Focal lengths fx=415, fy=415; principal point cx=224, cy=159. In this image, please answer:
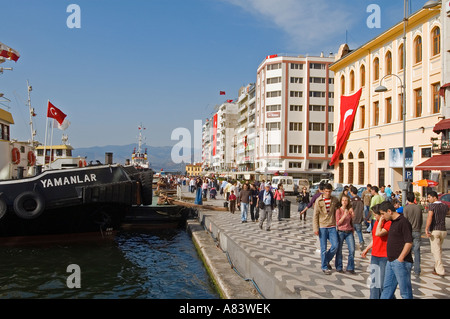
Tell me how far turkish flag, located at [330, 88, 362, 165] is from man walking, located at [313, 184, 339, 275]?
2985cm

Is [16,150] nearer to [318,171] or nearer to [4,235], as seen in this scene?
[4,235]

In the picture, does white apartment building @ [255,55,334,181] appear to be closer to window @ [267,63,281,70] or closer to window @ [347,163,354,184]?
window @ [267,63,281,70]

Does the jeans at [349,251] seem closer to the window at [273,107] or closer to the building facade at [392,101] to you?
the building facade at [392,101]

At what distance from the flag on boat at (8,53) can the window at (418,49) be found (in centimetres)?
2456

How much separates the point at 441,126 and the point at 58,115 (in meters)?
20.4

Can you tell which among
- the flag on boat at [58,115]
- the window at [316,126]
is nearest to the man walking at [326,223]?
the flag on boat at [58,115]

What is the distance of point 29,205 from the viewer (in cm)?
1388

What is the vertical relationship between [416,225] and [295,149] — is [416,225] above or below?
below

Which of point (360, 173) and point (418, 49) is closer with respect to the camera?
point (418, 49)

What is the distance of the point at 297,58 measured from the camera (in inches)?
2478

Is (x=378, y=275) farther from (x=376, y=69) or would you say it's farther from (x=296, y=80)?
(x=296, y=80)

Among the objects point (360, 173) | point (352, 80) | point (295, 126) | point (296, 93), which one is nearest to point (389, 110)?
point (360, 173)
